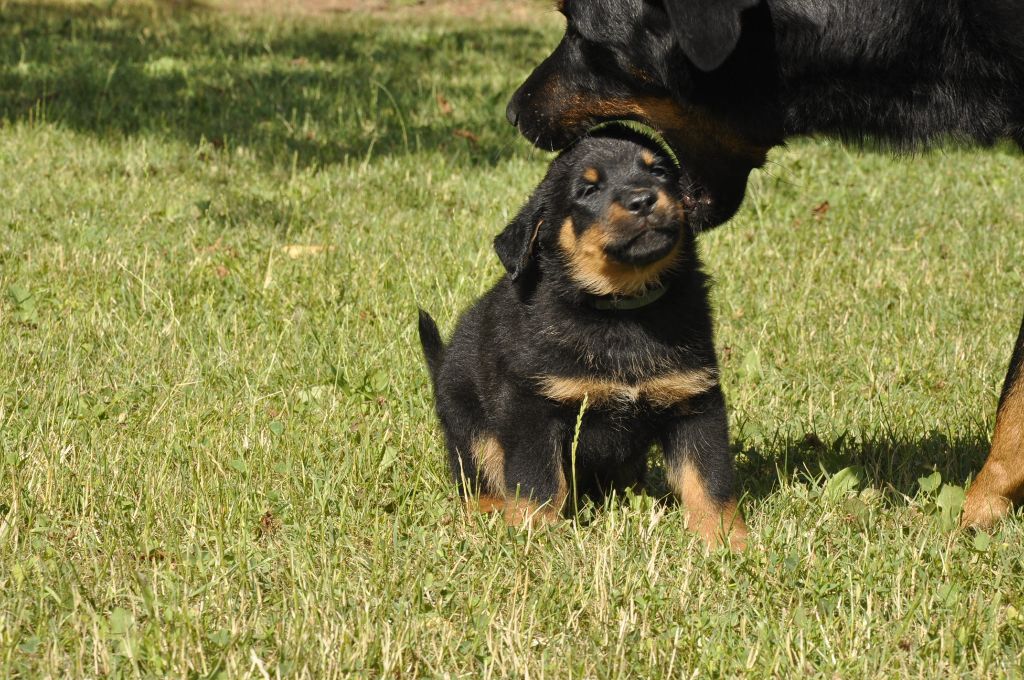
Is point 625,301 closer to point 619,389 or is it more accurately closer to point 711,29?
point 619,389

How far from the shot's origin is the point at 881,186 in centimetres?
745

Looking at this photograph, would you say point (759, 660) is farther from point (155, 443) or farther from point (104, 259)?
point (104, 259)

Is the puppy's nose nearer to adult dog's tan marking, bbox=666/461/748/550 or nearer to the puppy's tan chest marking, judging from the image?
the puppy's tan chest marking

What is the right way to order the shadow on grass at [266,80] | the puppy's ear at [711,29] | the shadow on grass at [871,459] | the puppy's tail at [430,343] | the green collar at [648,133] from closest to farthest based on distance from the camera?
1. the puppy's ear at [711,29]
2. the green collar at [648,133]
3. the shadow on grass at [871,459]
4. the puppy's tail at [430,343]
5. the shadow on grass at [266,80]

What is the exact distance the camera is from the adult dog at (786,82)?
3.34m

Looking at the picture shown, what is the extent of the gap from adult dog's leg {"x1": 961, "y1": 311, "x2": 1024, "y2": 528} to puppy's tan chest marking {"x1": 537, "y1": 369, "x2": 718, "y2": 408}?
893 millimetres

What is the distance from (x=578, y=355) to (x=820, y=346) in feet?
6.05

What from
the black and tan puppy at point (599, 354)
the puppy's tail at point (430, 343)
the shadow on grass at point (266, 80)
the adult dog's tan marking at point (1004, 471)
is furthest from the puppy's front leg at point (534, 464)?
the shadow on grass at point (266, 80)

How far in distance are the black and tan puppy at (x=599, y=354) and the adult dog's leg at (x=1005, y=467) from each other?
2.32 feet

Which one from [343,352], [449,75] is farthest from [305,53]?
[343,352]

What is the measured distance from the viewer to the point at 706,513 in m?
3.60

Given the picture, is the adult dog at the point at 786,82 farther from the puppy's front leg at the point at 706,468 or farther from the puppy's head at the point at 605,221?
the puppy's front leg at the point at 706,468

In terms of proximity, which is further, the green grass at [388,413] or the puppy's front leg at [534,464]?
the puppy's front leg at [534,464]

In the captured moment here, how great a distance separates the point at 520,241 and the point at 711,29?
0.93 m
